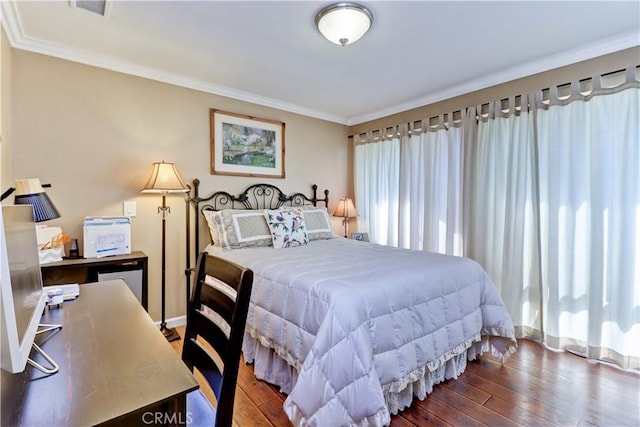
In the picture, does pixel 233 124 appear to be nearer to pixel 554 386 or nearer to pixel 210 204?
pixel 210 204

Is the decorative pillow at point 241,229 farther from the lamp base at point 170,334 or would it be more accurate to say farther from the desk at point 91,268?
the lamp base at point 170,334

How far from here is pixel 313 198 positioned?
416 cm

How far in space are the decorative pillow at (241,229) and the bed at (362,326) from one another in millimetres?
37

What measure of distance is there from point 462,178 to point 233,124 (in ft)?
8.11

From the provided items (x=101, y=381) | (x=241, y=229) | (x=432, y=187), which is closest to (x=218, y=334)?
(x=101, y=381)

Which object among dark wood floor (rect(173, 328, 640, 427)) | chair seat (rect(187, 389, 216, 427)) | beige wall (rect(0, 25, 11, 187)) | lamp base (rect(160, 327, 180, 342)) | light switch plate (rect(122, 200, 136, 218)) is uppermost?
beige wall (rect(0, 25, 11, 187))

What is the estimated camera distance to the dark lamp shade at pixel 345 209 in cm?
415

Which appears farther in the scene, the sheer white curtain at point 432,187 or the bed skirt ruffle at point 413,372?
the sheer white curtain at point 432,187

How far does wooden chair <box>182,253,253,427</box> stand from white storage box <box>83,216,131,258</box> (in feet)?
5.47

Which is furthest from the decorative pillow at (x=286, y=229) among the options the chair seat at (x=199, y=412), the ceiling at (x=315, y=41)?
the chair seat at (x=199, y=412)

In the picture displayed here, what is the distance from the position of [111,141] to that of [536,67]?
3.70 meters

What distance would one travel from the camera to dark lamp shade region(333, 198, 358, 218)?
415cm

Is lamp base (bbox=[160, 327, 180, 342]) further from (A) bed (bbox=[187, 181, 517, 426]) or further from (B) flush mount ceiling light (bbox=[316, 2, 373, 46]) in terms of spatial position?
(B) flush mount ceiling light (bbox=[316, 2, 373, 46])

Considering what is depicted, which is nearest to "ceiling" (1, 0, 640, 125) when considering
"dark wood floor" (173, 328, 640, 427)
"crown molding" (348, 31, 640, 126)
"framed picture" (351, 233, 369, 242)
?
"crown molding" (348, 31, 640, 126)
